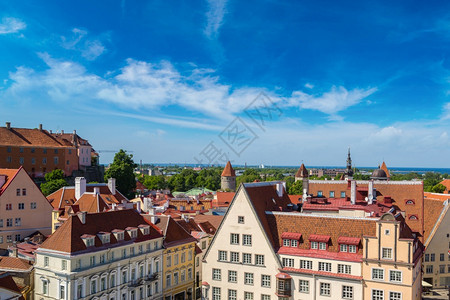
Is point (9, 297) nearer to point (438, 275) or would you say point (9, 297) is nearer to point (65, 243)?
point (65, 243)

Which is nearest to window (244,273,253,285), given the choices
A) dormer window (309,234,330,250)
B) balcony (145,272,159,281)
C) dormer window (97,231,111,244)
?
dormer window (309,234,330,250)

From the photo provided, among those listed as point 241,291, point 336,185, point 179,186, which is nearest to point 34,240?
point 241,291

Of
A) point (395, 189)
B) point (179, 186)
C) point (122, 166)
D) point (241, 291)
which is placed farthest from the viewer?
point (179, 186)

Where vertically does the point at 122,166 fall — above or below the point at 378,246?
above

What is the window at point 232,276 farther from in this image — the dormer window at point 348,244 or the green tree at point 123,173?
the green tree at point 123,173

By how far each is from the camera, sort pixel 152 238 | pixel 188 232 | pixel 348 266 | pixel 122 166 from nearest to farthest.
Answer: pixel 348 266 < pixel 152 238 < pixel 188 232 < pixel 122 166

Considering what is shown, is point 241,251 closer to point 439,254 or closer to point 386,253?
point 386,253
